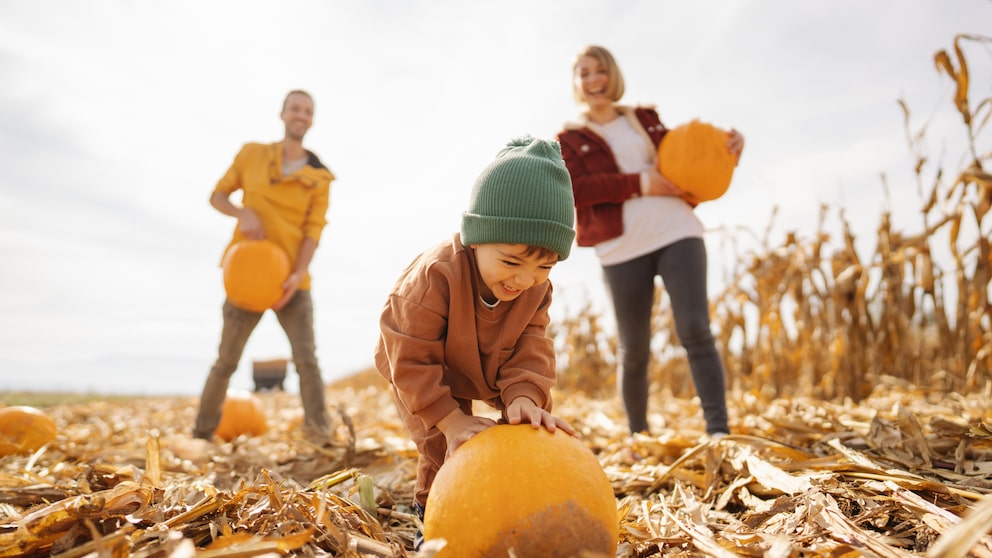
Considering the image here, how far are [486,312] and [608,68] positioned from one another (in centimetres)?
196

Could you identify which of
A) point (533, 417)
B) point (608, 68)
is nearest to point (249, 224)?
point (608, 68)

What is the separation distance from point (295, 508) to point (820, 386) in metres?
4.76

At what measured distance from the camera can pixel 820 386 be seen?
16.9ft

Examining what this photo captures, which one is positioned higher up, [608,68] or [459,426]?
[608,68]

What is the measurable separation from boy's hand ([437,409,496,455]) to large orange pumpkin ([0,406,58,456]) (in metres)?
2.97

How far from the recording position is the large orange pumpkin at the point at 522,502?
1.38 metres

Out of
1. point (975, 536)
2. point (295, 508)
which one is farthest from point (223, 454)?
point (975, 536)

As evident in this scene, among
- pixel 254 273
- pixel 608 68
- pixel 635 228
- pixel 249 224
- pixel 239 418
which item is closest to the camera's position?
pixel 635 228

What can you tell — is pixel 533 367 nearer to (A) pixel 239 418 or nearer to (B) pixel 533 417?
(B) pixel 533 417

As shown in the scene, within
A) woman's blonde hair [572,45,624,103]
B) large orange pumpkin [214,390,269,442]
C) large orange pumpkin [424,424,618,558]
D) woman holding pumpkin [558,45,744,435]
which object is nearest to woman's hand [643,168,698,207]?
woman holding pumpkin [558,45,744,435]

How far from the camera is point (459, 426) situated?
1.82m

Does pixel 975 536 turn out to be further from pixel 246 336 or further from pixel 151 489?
pixel 246 336

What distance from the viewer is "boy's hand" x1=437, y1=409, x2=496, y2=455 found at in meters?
1.75

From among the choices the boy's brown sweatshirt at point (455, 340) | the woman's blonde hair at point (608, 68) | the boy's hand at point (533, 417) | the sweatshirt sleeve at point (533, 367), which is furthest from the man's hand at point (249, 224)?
the boy's hand at point (533, 417)
